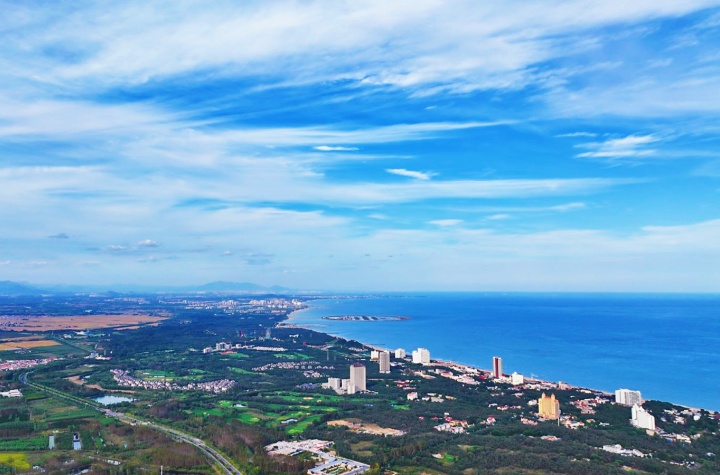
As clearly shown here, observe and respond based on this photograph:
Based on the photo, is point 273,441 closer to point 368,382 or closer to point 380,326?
point 368,382

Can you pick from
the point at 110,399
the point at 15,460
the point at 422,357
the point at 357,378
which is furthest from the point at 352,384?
the point at 15,460

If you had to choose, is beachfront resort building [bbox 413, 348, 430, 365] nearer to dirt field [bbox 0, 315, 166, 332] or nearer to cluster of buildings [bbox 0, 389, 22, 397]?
cluster of buildings [bbox 0, 389, 22, 397]

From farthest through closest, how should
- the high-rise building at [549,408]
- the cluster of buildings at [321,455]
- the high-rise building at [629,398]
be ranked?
the high-rise building at [629,398] → the high-rise building at [549,408] → the cluster of buildings at [321,455]

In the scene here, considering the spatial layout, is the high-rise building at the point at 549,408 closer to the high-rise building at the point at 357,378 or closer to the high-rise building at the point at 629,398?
the high-rise building at the point at 629,398

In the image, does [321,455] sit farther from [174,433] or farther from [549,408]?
[549,408]

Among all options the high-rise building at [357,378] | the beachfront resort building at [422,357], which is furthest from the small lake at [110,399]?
the beachfront resort building at [422,357]

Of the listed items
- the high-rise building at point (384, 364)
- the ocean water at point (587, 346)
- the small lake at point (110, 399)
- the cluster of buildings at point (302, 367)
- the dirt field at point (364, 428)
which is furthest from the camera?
the cluster of buildings at point (302, 367)

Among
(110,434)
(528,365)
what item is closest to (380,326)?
(528,365)
